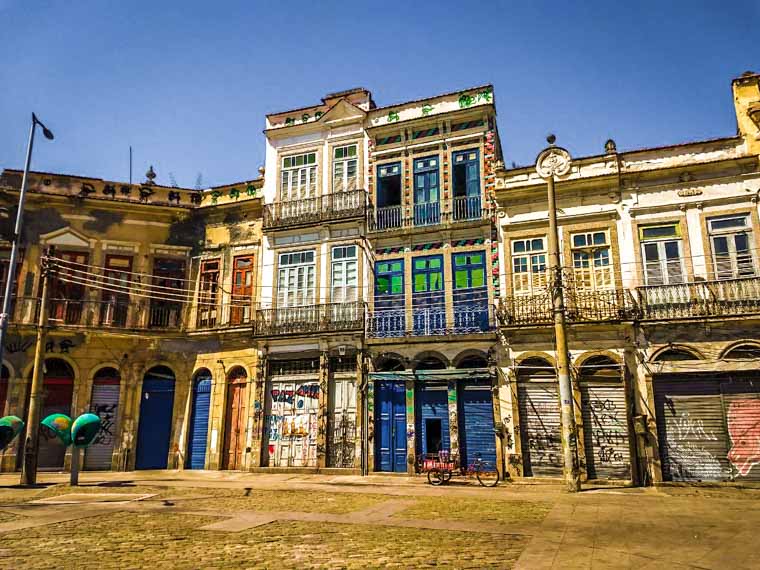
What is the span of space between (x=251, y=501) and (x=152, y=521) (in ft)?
10.0

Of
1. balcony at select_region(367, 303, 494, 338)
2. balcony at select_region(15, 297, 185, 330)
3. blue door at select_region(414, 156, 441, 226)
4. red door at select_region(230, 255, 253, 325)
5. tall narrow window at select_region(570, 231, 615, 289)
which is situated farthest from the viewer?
red door at select_region(230, 255, 253, 325)

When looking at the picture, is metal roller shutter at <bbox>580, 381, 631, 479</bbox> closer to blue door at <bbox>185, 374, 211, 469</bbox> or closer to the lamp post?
blue door at <bbox>185, 374, 211, 469</bbox>

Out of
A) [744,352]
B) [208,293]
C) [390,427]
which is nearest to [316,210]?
[208,293]

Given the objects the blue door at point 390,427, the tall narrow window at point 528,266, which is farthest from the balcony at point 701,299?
the blue door at point 390,427

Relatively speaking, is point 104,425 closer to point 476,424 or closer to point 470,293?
point 476,424

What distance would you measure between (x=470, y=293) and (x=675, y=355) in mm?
6694

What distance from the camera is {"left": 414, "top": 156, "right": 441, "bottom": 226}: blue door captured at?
70.5 feet

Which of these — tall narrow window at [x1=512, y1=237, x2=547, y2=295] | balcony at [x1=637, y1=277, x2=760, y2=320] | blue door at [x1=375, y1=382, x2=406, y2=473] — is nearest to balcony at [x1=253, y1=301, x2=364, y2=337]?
blue door at [x1=375, y1=382, x2=406, y2=473]

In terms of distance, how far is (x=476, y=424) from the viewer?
19.4m

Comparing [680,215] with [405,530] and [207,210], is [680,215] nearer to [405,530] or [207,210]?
[405,530]

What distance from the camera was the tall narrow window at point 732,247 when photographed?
1741 centimetres

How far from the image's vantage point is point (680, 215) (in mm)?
18484

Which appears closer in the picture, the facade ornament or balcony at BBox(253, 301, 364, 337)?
the facade ornament

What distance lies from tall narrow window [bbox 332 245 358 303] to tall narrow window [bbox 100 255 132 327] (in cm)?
833
